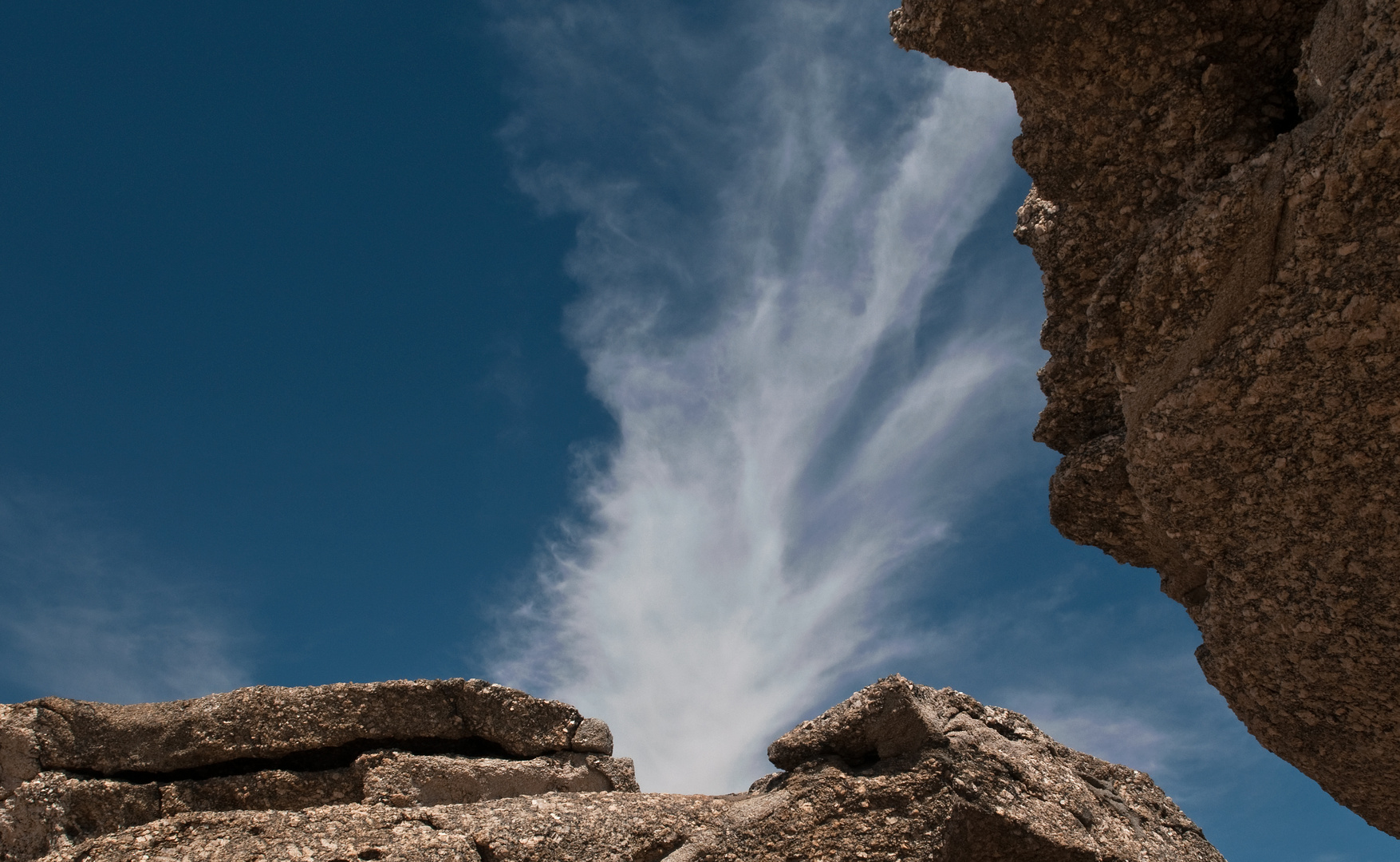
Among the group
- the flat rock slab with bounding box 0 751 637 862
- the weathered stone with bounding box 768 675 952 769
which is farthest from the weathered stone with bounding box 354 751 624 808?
the weathered stone with bounding box 768 675 952 769

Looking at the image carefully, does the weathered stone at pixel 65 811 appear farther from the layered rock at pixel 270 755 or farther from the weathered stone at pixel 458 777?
the weathered stone at pixel 458 777

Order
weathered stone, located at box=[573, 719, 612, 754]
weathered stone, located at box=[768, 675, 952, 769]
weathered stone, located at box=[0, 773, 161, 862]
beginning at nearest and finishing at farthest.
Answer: weathered stone, located at box=[0, 773, 161, 862]
weathered stone, located at box=[768, 675, 952, 769]
weathered stone, located at box=[573, 719, 612, 754]

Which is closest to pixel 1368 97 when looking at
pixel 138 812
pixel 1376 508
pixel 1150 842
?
pixel 1376 508

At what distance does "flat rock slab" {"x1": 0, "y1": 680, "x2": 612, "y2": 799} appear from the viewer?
553cm

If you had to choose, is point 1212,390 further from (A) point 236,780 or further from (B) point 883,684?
(A) point 236,780

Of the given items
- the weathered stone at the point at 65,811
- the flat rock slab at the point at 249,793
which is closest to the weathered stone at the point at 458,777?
the flat rock slab at the point at 249,793

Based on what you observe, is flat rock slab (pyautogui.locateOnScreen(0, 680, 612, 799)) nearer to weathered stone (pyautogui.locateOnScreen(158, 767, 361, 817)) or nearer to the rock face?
weathered stone (pyautogui.locateOnScreen(158, 767, 361, 817))

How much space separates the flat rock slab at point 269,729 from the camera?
553 cm

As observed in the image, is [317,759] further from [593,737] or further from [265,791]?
[593,737]

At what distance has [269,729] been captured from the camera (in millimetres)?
5809

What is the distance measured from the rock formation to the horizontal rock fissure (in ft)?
0.04

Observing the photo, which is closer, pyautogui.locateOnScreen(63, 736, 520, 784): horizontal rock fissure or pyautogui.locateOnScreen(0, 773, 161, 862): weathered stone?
pyautogui.locateOnScreen(0, 773, 161, 862): weathered stone

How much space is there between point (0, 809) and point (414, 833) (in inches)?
93.2

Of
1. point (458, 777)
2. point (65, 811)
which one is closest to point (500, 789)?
point (458, 777)
